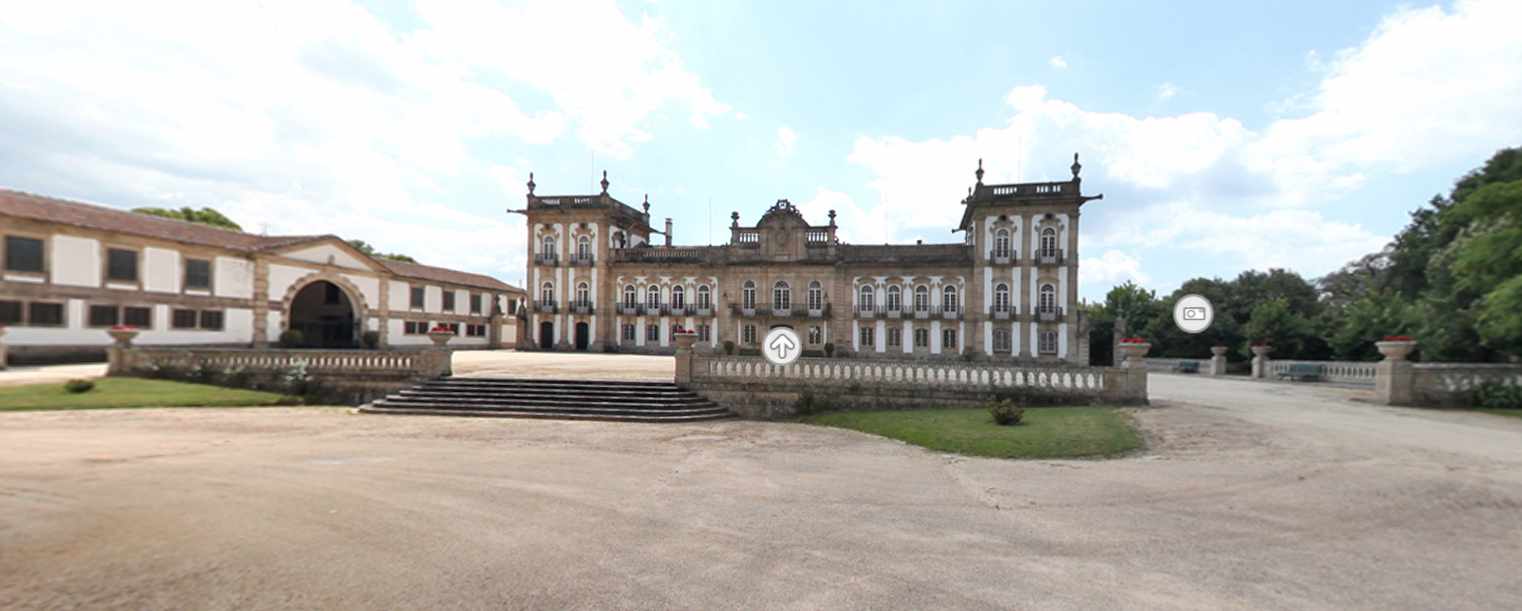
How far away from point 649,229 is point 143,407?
3706cm

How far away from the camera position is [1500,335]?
50.2ft

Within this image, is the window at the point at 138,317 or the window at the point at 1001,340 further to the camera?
the window at the point at 1001,340

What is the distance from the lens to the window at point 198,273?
87.9ft

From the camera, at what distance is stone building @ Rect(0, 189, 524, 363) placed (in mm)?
22156

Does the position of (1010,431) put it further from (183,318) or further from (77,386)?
(183,318)

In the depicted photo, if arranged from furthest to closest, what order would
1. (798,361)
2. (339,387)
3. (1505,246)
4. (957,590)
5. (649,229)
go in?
(649,229) → (339,387) → (798,361) → (1505,246) → (957,590)

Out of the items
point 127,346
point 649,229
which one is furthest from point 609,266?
point 127,346

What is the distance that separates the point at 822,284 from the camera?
40906 mm

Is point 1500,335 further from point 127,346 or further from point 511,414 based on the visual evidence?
point 127,346

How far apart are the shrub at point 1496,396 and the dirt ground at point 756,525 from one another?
18.5 ft

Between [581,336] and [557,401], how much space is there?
29600 mm

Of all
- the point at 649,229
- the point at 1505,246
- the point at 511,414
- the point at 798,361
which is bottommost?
the point at 511,414

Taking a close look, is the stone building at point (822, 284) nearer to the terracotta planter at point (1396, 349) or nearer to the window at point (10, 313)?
the terracotta planter at point (1396, 349)

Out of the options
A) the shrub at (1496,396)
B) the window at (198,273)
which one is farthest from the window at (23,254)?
the shrub at (1496,396)
